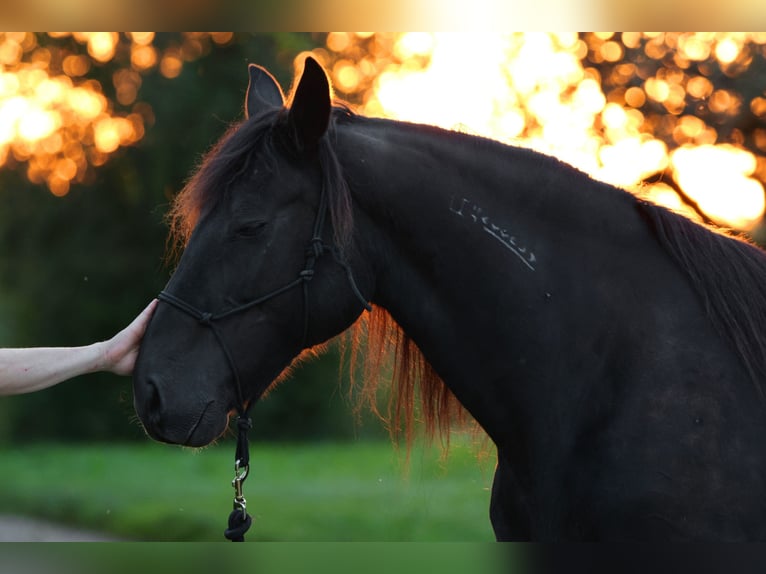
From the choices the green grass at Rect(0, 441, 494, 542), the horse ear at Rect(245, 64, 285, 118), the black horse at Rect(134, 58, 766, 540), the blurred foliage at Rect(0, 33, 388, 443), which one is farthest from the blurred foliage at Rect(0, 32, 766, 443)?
the black horse at Rect(134, 58, 766, 540)

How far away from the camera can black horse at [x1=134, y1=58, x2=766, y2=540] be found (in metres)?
2.96

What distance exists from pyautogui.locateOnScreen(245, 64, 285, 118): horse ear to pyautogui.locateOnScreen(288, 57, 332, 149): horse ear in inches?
13.9

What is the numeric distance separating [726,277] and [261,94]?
187cm

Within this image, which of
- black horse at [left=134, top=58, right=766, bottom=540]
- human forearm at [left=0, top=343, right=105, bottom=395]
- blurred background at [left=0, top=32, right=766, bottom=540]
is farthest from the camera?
blurred background at [left=0, top=32, right=766, bottom=540]

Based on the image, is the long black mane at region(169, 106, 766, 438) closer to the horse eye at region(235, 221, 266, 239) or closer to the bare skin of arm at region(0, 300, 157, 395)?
the horse eye at region(235, 221, 266, 239)

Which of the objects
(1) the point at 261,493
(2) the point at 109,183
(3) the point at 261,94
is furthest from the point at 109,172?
(3) the point at 261,94

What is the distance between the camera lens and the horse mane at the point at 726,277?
3.00m

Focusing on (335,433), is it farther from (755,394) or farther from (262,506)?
(755,394)

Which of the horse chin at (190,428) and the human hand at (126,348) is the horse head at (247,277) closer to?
the horse chin at (190,428)

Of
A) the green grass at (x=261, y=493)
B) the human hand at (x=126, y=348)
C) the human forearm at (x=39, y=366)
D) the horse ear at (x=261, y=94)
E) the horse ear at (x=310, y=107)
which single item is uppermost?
the horse ear at (x=261, y=94)

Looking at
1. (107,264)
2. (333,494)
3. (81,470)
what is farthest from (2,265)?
(333,494)

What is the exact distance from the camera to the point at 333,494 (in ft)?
40.0

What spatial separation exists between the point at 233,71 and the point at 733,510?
17.4 m

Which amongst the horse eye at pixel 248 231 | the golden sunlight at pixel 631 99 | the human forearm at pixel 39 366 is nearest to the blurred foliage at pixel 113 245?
the golden sunlight at pixel 631 99
